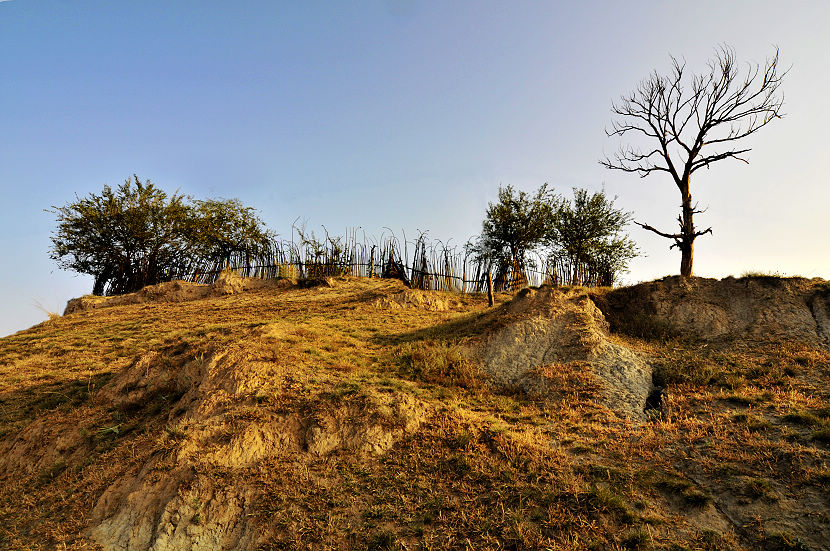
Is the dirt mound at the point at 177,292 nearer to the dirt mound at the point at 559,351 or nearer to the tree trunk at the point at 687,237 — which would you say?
the dirt mound at the point at 559,351

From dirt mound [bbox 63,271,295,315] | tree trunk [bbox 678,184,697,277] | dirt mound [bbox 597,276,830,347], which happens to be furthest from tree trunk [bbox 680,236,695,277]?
dirt mound [bbox 63,271,295,315]

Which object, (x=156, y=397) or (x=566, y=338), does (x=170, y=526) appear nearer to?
(x=156, y=397)

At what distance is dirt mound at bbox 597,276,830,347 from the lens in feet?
43.1

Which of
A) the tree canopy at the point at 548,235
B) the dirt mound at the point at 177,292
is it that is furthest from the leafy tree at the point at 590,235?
the dirt mound at the point at 177,292

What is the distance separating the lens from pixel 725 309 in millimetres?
14336

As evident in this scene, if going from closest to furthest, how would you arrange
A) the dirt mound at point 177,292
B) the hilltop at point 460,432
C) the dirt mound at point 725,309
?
the hilltop at point 460,432
the dirt mound at point 725,309
the dirt mound at point 177,292

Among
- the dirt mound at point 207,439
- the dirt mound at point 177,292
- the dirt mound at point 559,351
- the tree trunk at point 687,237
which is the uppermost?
the tree trunk at point 687,237

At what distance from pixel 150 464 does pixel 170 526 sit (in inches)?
61.3

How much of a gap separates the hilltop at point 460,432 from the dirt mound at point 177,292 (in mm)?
11126

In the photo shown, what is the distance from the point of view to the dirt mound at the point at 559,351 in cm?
1112

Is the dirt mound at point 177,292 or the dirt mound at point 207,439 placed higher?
the dirt mound at point 177,292

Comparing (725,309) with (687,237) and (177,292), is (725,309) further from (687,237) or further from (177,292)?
(177,292)

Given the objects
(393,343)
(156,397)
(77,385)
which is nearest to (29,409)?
(77,385)

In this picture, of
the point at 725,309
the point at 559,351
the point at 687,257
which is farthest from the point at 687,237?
the point at 559,351
